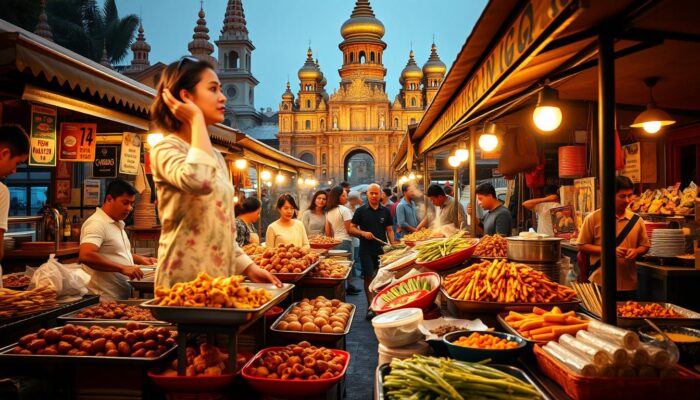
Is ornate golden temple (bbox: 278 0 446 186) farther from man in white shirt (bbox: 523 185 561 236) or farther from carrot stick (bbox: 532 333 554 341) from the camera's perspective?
carrot stick (bbox: 532 333 554 341)

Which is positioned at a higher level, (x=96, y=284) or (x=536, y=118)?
(x=536, y=118)

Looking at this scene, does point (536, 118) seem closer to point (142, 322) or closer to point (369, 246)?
point (142, 322)

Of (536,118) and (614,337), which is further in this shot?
(536,118)

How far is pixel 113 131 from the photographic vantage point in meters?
9.24

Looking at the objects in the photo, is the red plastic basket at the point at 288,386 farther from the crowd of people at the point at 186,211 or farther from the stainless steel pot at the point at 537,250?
the stainless steel pot at the point at 537,250

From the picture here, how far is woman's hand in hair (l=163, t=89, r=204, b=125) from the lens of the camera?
2463 millimetres

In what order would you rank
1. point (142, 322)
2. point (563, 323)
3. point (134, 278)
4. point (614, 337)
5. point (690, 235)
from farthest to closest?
point (690, 235) < point (134, 278) < point (142, 322) < point (563, 323) < point (614, 337)

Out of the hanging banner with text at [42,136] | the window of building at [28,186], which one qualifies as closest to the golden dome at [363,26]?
the window of building at [28,186]

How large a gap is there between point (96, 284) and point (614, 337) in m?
4.16

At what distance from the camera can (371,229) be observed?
28.7ft

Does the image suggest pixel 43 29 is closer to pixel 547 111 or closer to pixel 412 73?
pixel 547 111

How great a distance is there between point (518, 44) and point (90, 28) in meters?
44.1

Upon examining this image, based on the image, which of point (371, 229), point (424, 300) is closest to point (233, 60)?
point (371, 229)

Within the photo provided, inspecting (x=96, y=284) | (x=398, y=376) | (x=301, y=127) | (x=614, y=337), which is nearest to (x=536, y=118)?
(x=614, y=337)
